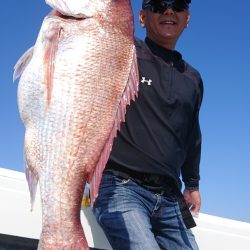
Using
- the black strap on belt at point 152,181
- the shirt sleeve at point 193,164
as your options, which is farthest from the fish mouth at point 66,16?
the shirt sleeve at point 193,164

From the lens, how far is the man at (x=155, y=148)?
137 inches

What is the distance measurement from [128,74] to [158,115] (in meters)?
0.93

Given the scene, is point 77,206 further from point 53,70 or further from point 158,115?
point 158,115

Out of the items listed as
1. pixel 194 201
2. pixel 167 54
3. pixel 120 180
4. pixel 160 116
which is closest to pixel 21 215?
pixel 120 180

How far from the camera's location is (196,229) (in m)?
4.61

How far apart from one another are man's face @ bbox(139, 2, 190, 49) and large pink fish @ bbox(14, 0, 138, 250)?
4.71 feet

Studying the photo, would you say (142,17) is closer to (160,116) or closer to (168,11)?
(168,11)

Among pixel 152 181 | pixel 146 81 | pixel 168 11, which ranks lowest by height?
pixel 152 181

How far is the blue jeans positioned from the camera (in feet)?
11.0

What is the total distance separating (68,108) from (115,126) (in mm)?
310

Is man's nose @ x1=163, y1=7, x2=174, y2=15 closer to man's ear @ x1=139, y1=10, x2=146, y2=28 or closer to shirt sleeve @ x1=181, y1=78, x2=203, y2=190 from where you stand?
man's ear @ x1=139, y1=10, x2=146, y2=28

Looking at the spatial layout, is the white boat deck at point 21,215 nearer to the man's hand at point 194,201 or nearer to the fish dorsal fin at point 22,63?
the man's hand at point 194,201

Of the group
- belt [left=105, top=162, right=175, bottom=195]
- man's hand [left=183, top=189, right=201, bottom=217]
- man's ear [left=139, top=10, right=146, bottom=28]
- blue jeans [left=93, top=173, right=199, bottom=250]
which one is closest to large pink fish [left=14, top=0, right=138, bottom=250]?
blue jeans [left=93, top=173, right=199, bottom=250]

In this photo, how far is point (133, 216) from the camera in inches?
135
